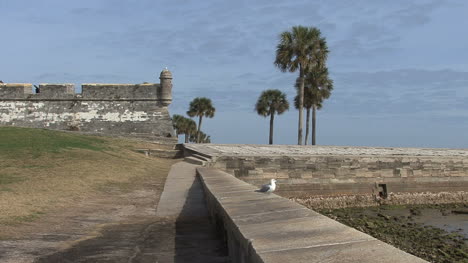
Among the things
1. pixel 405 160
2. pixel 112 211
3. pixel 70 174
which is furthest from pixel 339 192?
pixel 112 211

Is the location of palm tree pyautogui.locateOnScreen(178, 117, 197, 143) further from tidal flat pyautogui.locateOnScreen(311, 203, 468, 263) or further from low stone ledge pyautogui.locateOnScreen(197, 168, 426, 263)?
low stone ledge pyautogui.locateOnScreen(197, 168, 426, 263)

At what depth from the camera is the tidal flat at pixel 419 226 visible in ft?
39.8

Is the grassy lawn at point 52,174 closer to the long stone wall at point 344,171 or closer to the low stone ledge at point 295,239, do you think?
the long stone wall at point 344,171

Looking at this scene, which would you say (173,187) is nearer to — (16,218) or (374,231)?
(16,218)

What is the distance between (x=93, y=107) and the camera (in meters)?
28.6

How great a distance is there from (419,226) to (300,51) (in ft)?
59.5

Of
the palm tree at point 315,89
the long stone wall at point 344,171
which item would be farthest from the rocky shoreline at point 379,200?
the palm tree at point 315,89

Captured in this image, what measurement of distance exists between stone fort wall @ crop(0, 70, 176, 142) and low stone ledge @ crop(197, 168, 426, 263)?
23916 millimetres

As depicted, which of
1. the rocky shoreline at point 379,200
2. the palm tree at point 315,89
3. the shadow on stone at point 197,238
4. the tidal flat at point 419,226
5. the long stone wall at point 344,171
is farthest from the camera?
the palm tree at point 315,89

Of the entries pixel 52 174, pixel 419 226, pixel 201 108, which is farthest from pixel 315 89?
pixel 52 174

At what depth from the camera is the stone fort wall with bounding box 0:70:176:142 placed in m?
28.2

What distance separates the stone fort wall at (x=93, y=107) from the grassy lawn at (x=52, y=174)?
881 cm

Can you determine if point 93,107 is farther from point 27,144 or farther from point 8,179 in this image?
point 8,179

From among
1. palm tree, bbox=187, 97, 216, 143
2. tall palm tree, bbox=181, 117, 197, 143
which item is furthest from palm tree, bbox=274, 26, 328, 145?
tall palm tree, bbox=181, 117, 197, 143
